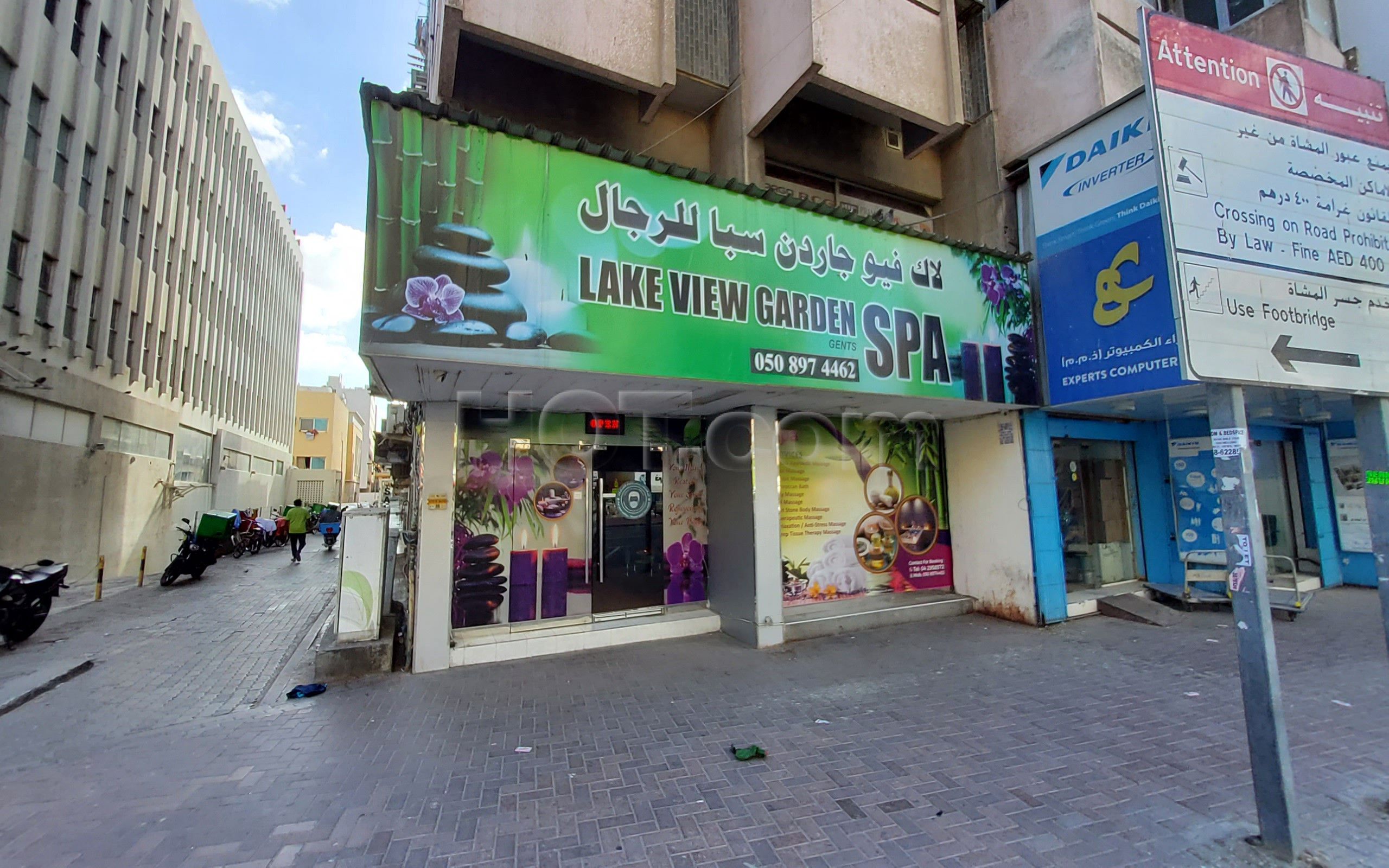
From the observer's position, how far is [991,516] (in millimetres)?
8836

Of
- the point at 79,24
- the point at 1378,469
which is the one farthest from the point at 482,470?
the point at 79,24

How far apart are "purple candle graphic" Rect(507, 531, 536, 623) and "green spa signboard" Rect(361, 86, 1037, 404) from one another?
3.39 metres

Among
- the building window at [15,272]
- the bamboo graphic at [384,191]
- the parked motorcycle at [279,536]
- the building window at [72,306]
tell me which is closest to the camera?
the bamboo graphic at [384,191]

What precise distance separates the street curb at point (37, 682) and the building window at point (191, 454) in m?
17.0

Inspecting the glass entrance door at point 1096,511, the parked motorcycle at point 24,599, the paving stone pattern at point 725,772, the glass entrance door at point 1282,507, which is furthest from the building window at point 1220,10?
the parked motorcycle at point 24,599

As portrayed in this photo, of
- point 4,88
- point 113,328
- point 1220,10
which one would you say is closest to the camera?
point 1220,10

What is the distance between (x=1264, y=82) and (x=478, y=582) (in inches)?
341

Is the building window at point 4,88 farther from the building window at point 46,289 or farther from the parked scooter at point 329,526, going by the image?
the parked scooter at point 329,526

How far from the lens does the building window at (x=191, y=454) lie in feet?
66.5

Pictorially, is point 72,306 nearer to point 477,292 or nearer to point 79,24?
point 79,24

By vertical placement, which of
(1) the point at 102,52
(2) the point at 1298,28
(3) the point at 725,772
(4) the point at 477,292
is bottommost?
(3) the point at 725,772

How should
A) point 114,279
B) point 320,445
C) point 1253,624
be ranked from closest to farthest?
point 1253,624, point 114,279, point 320,445

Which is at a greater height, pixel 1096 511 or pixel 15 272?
pixel 15 272

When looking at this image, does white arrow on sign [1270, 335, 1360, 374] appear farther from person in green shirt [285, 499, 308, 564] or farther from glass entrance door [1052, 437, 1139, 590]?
person in green shirt [285, 499, 308, 564]
